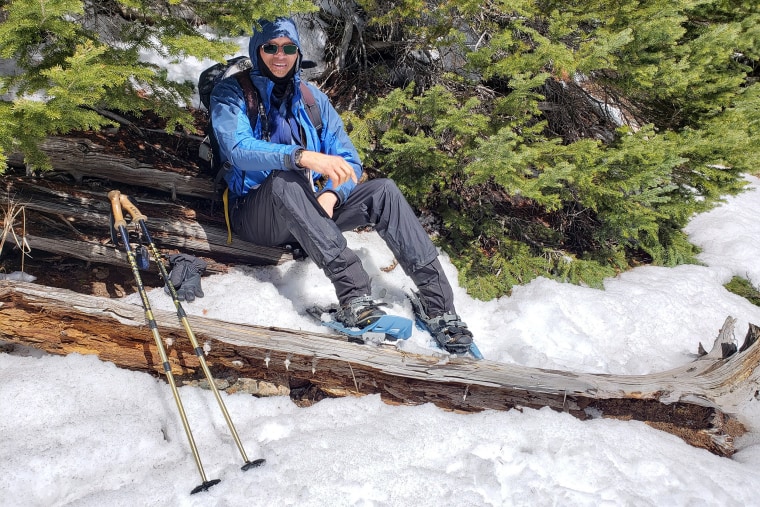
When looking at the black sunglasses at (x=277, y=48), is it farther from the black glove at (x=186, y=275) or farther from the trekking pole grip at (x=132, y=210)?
the black glove at (x=186, y=275)

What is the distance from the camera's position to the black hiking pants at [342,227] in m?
3.73

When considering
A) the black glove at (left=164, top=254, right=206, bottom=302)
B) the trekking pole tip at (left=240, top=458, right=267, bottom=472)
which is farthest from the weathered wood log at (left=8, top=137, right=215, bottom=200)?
the trekking pole tip at (left=240, top=458, right=267, bottom=472)

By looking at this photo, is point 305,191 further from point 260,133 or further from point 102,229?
point 102,229

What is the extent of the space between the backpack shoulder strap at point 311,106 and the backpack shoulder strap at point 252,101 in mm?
408

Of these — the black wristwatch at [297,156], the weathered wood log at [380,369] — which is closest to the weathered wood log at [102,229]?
the weathered wood log at [380,369]

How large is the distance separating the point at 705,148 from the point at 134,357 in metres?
6.12

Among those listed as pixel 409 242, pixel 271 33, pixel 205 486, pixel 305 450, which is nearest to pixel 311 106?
pixel 271 33

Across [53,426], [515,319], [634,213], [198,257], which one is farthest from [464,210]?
[53,426]

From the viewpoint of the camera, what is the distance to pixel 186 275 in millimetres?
4141

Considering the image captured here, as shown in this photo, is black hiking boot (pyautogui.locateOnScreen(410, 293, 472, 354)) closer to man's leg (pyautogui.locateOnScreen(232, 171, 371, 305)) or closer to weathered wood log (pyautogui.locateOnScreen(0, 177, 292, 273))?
man's leg (pyautogui.locateOnScreen(232, 171, 371, 305))

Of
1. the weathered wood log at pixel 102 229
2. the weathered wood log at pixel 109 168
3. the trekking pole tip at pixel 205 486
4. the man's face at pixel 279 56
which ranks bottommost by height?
the trekking pole tip at pixel 205 486

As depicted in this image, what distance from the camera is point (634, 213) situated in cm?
524

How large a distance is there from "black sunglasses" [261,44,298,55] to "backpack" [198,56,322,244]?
13.2 inches

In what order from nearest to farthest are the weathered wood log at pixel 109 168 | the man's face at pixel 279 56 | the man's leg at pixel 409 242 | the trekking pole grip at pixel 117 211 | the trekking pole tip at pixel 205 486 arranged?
1. the trekking pole tip at pixel 205 486
2. the trekking pole grip at pixel 117 211
3. the man's face at pixel 279 56
4. the man's leg at pixel 409 242
5. the weathered wood log at pixel 109 168
